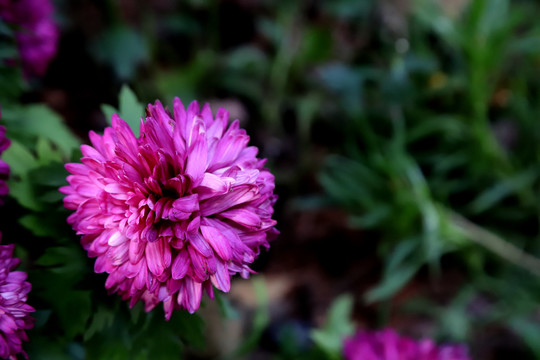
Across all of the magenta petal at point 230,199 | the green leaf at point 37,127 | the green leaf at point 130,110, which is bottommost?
the magenta petal at point 230,199

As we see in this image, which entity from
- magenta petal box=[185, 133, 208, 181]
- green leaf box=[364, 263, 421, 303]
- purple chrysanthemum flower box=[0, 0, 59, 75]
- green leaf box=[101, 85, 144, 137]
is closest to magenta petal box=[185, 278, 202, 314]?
magenta petal box=[185, 133, 208, 181]

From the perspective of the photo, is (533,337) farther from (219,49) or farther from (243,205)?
(219,49)

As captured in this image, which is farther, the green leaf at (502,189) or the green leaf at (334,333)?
the green leaf at (502,189)

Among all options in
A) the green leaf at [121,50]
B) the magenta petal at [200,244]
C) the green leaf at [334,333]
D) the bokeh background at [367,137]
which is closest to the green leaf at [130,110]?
the magenta petal at [200,244]

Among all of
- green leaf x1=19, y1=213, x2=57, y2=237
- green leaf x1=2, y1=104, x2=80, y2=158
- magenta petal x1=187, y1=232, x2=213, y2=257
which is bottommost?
magenta petal x1=187, y1=232, x2=213, y2=257

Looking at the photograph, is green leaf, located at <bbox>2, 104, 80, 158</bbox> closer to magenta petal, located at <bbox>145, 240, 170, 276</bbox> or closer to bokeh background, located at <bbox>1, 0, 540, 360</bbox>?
magenta petal, located at <bbox>145, 240, 170, 276</bbox>

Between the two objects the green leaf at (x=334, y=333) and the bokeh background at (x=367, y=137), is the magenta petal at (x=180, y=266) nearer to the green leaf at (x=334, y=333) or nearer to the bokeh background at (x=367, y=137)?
the green leaf at (x=334, y=333)

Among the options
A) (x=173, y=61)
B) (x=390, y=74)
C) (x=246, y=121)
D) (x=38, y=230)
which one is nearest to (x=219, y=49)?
(x=173, y=61)
